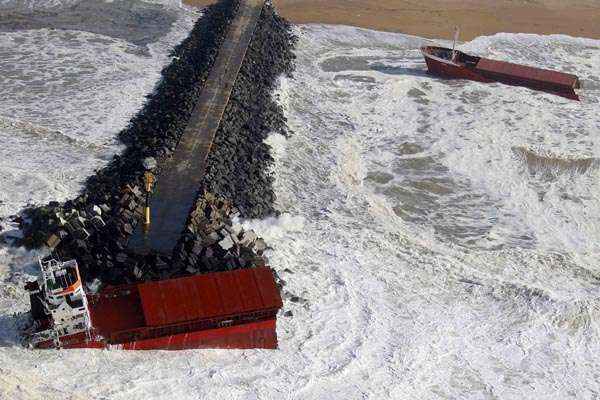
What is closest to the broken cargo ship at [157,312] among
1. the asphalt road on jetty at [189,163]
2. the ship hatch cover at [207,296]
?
the ship hatch cover at [207,296]

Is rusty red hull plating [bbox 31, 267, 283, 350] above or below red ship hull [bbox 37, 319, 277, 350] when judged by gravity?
above

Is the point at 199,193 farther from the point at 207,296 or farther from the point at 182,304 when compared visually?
the point at 182,304

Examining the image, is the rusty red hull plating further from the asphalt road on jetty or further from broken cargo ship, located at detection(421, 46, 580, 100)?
broken cargo ship, located at detection(421, 46, 580, 100)

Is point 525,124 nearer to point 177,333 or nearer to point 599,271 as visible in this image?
point 599,271

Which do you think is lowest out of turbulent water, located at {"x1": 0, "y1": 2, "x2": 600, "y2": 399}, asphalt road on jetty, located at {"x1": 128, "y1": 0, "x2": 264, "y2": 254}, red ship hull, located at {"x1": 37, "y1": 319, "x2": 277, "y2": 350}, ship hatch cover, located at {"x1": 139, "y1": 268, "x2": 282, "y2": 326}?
turbulent water, located at {"x1": 0, "y1": 2, "x2": 600, "y2": 399}

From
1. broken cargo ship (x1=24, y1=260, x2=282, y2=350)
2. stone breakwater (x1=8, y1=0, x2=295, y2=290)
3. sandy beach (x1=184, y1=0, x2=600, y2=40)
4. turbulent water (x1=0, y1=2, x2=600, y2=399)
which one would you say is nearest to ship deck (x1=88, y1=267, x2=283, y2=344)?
broken cargo ship (x1=24, y1=260, x2=282, y2=350)

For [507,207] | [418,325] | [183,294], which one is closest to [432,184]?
[507,207]

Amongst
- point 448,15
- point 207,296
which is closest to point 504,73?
point 448,15
